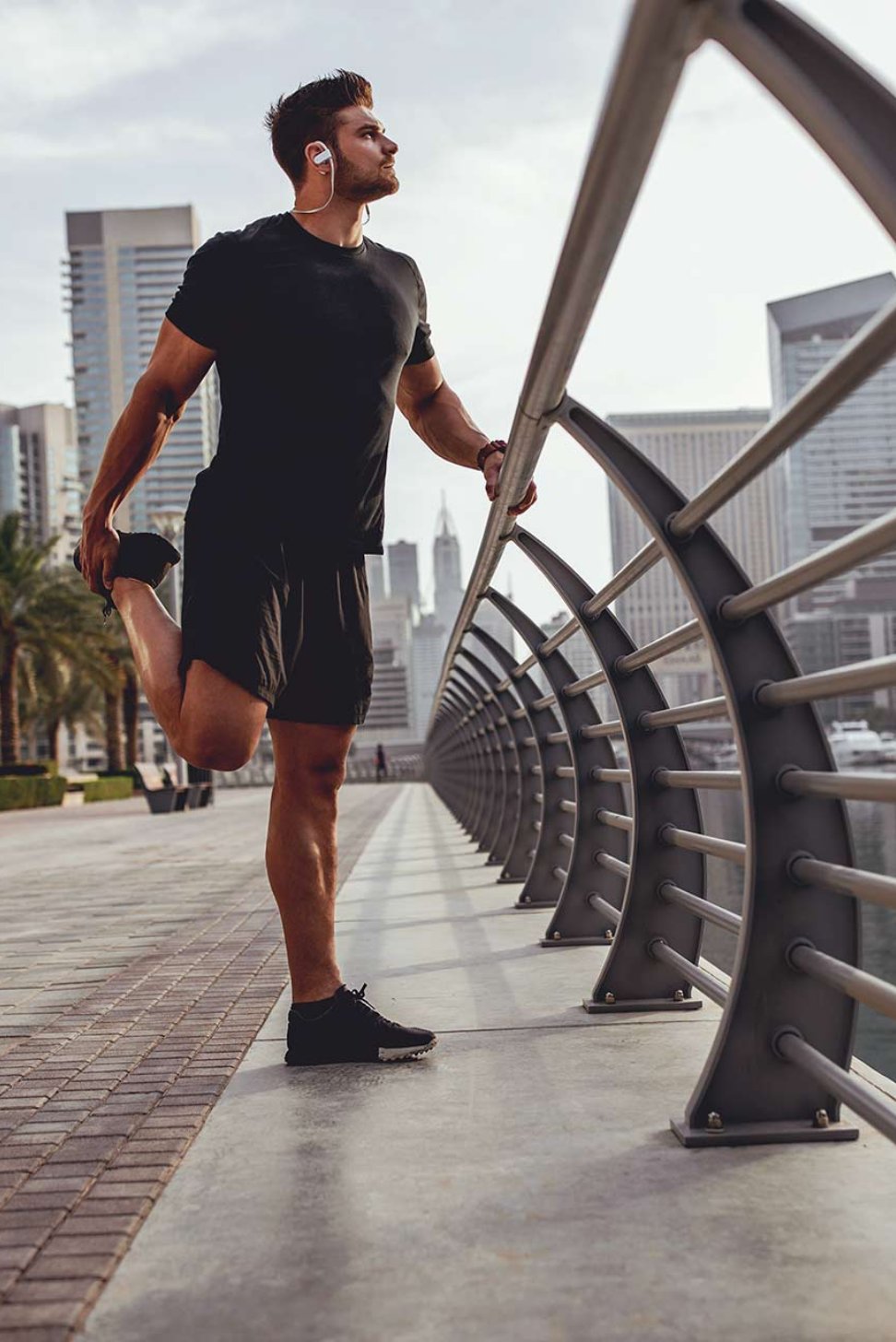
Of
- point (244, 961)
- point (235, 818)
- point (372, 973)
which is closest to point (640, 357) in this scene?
point (372, 973)

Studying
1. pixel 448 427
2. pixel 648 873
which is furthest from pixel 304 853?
pixel 448 427

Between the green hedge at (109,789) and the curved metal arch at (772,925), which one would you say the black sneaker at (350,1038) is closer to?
the curved metal arch at (772,925)

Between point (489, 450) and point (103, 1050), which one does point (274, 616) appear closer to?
point (489, 450)

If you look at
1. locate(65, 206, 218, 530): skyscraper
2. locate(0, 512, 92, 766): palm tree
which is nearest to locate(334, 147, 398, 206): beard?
locate(0, 512, 92, 766): palm tree

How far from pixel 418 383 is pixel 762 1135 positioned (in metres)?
2.09

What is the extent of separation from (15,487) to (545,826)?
640ft

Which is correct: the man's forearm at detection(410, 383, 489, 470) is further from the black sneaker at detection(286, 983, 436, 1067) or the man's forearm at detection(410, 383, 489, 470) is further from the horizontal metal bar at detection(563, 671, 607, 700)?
the black sneaker at detection(286, 983, 436, 1067)

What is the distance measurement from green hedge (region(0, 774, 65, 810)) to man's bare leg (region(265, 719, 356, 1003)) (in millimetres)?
31274

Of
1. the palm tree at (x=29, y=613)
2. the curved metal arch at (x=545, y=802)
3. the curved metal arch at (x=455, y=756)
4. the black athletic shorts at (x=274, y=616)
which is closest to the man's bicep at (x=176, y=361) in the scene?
the black athletic shorts at (x=274, y=616)

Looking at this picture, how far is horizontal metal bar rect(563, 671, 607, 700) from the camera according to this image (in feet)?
13.9

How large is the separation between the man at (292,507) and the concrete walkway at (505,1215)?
0.41 metres

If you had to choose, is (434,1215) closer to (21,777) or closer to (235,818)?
(235,818)

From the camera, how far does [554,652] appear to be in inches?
209

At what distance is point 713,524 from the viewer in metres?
5.73
